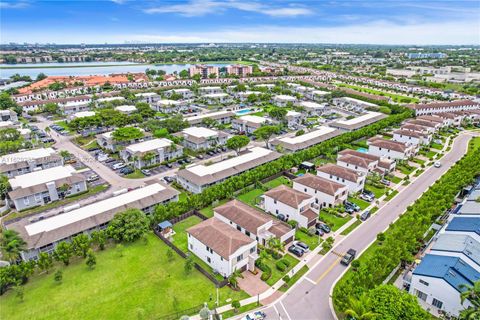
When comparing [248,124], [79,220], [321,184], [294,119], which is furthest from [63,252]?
[294,119]

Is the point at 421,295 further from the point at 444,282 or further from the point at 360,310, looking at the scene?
the point at 360,310

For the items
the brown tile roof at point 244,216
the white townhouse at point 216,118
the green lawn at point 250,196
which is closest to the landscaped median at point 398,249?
the brown tile roof at point 244,216

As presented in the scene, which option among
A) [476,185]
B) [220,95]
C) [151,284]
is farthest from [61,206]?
[220,95]

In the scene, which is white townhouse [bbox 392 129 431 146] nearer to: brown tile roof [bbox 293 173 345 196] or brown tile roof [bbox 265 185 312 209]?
brown tile roof [bbox 293 173 345 196]

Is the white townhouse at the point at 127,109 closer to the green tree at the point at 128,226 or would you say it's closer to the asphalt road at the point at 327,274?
the green tree at the point at 128,226

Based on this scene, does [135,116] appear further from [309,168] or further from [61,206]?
[309,168]

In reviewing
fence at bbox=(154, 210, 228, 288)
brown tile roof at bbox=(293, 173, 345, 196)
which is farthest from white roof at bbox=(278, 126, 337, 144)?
fence at bbox=(154, 210, 228, 288)
